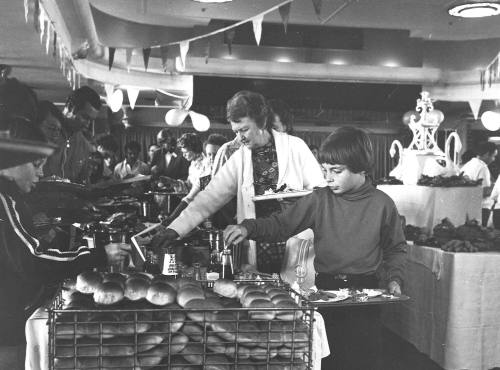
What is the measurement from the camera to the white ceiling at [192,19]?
21.4 feet

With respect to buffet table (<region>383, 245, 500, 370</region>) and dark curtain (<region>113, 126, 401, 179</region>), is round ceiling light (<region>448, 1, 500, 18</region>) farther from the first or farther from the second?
dark curtain (<region>113, 126, 401, 179</region>)

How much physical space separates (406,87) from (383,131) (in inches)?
177

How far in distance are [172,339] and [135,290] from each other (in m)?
0.13

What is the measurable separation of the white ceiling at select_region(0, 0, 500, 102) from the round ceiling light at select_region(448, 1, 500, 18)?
1.98 feet

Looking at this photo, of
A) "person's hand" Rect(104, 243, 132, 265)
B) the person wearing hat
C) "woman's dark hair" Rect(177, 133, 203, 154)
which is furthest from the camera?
"woman's dark hair" Rect(177, 133, 203, 154)

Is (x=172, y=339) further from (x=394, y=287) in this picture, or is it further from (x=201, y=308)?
(x=394, y=287)

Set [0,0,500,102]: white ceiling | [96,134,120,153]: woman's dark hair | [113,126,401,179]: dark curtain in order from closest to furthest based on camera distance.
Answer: [0,0,500,102]: white ceiling → [96,134,120,153]: woman's dark hair → [113,126,401,179]: dark curtain

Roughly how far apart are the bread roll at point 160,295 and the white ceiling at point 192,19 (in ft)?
16.5

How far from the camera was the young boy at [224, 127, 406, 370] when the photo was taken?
2.15 m

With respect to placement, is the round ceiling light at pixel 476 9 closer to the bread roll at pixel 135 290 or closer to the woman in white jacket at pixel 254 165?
the woman in white jacket at pixel 254 165

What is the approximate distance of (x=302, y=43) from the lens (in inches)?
367

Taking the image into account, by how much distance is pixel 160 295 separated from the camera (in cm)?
115

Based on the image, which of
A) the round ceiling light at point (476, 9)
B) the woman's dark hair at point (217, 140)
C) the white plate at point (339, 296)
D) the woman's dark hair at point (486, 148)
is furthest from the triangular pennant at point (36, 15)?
the woman's dark hair at point (486, 148)

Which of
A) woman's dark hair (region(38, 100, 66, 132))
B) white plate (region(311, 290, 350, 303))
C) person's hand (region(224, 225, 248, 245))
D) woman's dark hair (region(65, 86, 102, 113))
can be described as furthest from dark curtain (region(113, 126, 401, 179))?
white plate (region(311, 290, 350, 303))
